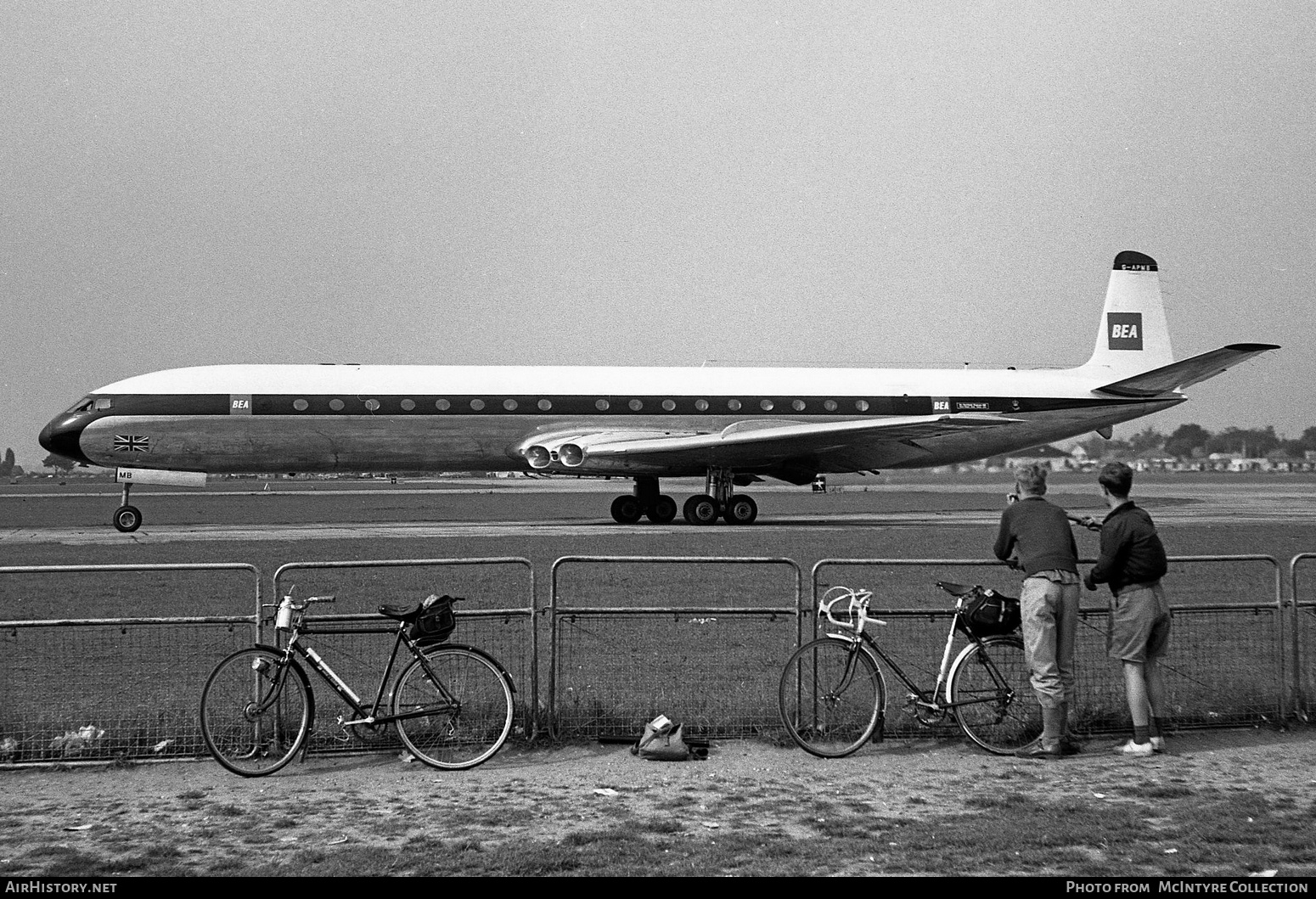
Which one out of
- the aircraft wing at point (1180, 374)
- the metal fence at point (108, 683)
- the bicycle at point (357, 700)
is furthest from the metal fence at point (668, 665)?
the aircraft wing at point (1180, 374)

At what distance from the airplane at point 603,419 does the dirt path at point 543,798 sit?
19.9 m

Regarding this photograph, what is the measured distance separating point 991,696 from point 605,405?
827 inches

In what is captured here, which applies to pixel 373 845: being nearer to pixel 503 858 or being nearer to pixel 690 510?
pixel 503 858

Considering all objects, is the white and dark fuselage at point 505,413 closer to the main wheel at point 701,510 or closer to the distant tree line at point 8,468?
the main wheel at point 701,510

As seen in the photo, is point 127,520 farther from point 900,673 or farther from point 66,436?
point 900,673

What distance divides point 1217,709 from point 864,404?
2175cm

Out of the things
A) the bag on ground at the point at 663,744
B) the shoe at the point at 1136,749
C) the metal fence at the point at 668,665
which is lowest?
the shoe at the point at 1136,749

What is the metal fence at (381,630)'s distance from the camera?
25.4 feet

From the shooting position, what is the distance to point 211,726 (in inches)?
288

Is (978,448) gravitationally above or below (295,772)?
above

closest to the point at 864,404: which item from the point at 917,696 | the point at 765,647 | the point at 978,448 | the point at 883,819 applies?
the point at 978,448

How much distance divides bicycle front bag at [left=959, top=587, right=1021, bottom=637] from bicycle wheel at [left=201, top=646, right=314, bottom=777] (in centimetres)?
423

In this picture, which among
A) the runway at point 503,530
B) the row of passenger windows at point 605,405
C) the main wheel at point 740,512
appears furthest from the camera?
the main wheel at point 740,512

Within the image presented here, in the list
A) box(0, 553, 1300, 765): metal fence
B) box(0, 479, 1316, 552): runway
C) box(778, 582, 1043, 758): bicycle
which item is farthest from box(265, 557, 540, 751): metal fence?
box(0, 479, 1316, 552): runway
